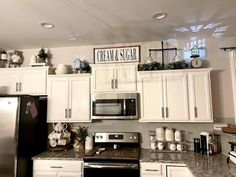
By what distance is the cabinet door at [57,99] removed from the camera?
130 inches

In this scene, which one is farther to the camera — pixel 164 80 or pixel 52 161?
pixel 164 80

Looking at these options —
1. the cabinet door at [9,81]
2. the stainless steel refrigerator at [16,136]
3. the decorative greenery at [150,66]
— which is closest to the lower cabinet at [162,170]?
the decorative greenery at [150,66]

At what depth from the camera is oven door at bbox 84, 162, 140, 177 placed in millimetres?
2652

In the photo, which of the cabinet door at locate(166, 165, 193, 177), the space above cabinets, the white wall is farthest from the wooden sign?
the cabinet door at locate(166, 165, 193, 177)

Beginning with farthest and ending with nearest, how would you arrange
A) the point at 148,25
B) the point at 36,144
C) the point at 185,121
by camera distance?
the point at 36,144 < the point at 185,121 < the point at 148,25

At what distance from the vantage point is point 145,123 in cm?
337

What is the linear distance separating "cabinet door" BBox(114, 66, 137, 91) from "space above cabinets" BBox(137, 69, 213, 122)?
94 mm

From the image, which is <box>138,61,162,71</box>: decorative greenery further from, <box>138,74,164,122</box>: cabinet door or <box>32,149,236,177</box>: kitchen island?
<box>32,149,236,177</box>: kitchen island

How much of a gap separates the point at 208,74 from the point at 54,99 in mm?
2425

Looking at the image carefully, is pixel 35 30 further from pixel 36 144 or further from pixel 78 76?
pixel 36 144

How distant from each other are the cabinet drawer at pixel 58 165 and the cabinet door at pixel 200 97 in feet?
5.82

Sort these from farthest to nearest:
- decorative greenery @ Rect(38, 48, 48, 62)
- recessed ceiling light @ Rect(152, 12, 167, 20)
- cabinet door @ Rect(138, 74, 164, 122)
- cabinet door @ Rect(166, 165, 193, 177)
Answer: decorative greenery @ Rect(38, 48, 48, 62) < cabinet door @ Rect(138, 74, 164, 122) < cabinet door @ Rect(166, 165, 193, 177) < recessed ceiling light @ Rect(152, 12, 167, 20)

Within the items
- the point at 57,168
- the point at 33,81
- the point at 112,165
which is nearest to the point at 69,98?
the point at 33,81

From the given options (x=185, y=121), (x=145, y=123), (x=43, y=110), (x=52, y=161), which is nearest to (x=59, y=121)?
(x=43, y=110)
